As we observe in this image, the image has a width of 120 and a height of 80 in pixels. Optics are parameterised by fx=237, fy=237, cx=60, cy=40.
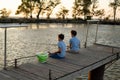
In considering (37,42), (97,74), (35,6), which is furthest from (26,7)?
(97,74)

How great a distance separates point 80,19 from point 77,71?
267ft

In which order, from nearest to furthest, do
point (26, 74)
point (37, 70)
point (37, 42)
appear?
point (26, 74) → point (37, 70) → point (37, 42)

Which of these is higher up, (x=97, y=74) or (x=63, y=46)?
(x=63, y=46)

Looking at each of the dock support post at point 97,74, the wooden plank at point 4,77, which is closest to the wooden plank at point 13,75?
the wooden plank at point 4,77

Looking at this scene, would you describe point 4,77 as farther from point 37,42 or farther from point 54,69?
point 37,42

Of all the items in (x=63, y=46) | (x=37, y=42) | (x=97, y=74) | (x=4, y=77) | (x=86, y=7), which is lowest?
(x=97, y=74)

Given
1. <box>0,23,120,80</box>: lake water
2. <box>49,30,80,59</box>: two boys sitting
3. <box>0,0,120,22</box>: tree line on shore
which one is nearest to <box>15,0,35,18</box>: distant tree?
<box>0,0,120,22</box>: tree line on shore

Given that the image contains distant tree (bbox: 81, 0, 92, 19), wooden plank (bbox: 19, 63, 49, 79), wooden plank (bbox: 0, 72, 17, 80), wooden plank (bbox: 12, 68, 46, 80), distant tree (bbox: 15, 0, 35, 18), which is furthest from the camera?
distant tree (bbox: 81, 0, 92, 19)

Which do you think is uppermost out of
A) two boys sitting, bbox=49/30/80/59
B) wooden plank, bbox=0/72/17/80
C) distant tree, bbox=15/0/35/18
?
distant tree, bbox=15/0/35/18

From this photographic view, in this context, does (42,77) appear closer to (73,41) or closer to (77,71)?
(77,71)

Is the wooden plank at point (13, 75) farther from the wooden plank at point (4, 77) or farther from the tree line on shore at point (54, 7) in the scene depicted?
the tree line on shore at point (54, 7)

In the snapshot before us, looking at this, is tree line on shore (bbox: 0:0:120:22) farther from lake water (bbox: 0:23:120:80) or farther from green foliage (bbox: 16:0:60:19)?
lake water (bbox: 0:23:120:80)

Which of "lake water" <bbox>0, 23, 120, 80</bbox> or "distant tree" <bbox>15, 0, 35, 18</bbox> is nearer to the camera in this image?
"lake water" <bbox>0, 23, 120, 80</bbox>

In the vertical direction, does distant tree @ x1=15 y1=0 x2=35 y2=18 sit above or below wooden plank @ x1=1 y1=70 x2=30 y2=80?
above
